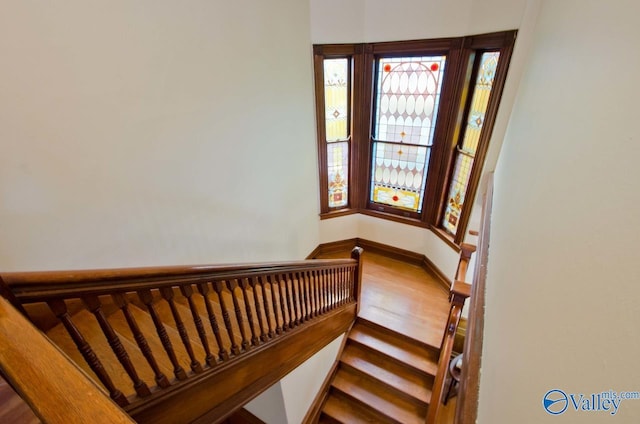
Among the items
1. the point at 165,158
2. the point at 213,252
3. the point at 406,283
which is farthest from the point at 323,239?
the point at 165,158

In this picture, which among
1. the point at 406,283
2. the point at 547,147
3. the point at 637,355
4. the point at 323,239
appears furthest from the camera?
the point at 323,239

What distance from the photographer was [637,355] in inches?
9.1

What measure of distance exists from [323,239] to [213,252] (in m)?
2.18

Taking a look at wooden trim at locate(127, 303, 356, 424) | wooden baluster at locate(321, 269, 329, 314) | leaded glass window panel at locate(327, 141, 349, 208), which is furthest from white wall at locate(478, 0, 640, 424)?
leaded glass window panel at locate(327, 141, 349, 208)

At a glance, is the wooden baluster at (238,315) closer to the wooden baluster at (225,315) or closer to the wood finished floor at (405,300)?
the wooden baluster at (225,315)

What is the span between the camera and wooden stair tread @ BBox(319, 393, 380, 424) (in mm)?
3008

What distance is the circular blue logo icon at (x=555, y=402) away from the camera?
0.36 meters

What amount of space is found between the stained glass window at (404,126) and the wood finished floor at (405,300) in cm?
92

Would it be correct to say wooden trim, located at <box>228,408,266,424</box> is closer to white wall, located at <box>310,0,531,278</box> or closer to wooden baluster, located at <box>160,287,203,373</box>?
wooden baluster, located at <box>160,287,203,373</box>

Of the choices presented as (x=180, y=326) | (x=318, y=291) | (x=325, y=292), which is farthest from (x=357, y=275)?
(x=180, y=326)

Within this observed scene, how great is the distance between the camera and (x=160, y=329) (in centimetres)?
113

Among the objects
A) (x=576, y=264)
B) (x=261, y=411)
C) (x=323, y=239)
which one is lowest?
(x=261, y=411)

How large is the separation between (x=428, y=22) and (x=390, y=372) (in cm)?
374

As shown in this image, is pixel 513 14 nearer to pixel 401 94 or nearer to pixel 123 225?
pixel 401 94
